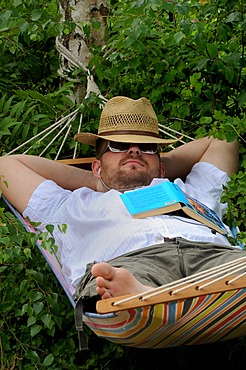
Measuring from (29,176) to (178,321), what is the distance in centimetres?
138

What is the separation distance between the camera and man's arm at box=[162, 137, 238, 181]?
402cm

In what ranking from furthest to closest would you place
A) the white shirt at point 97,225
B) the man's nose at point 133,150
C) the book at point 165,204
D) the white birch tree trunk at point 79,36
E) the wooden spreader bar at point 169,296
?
the white birch tree trunk at point 79,36 → the man's nose at point 133,150 → the book at point 165,204 → the white shirt at point 97,225 → the wooden spreader bar at point 169,296

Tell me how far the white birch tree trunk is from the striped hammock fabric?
2.11m

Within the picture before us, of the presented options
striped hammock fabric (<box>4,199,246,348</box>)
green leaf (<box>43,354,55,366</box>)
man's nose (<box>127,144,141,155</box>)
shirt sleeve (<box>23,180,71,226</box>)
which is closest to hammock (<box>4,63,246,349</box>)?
striped hammock fabric (<box>4,199,246,348</box>)

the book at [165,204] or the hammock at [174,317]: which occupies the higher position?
the hammock at [174,317]

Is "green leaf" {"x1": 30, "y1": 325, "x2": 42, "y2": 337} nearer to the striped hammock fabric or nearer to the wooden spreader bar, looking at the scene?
the striped hammock fabric

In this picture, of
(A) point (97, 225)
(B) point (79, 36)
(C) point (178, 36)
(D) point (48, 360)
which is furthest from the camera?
(B) point (79, 36)

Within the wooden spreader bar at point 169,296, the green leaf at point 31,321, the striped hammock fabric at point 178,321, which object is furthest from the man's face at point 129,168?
the wooden spreader bar at point 169,296

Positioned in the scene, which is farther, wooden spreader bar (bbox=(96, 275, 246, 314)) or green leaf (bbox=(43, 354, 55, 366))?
green leaf (bbox=(43, 354, 55, 366))

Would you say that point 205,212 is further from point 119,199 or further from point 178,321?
point 178,321

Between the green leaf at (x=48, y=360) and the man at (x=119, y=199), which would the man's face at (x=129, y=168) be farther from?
the green leaf at (x=48, y=360)

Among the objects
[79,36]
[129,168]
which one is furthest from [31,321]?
[79,36]

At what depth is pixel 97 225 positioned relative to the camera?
3.43m

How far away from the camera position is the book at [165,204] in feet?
11.3
